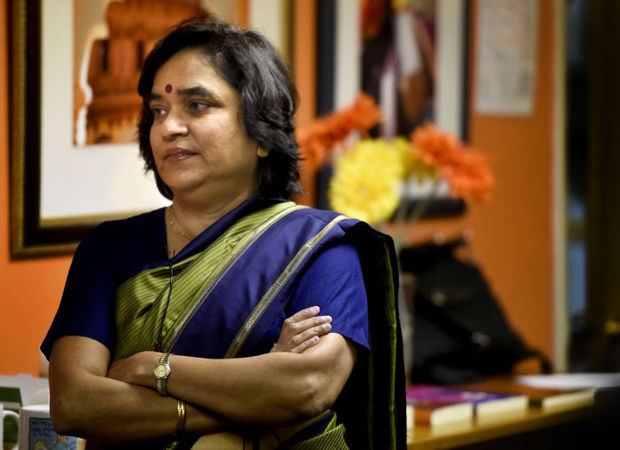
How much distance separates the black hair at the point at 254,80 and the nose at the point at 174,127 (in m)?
0.11

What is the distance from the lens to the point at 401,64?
387 centimetres

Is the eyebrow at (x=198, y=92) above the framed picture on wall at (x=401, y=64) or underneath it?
underneath

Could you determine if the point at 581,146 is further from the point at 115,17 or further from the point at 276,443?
the point at 276,443

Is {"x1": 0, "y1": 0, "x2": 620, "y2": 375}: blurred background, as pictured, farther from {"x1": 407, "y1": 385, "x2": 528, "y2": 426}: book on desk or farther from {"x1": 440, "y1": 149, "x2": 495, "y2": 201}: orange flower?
{"x1": 407, "y1": 385, "x2": 528, "y2": 426}: book on desk

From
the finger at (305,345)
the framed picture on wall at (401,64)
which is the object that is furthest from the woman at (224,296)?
the framed picture on wall at (401,64)

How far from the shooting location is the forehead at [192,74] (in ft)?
7.26

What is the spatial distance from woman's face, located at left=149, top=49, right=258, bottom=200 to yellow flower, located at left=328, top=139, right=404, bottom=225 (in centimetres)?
111

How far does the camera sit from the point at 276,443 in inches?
84.6

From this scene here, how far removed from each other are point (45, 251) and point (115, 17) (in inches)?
21.6

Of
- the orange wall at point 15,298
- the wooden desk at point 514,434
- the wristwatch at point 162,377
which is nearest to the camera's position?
the wristwatch at point 162,377

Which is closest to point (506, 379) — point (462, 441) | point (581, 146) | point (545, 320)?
point (462, 441)

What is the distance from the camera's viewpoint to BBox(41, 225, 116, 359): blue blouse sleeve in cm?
218

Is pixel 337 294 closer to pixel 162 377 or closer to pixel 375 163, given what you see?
pixel 162 377

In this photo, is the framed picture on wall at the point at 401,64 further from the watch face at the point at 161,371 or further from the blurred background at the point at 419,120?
the watch face at the point at 161,371
